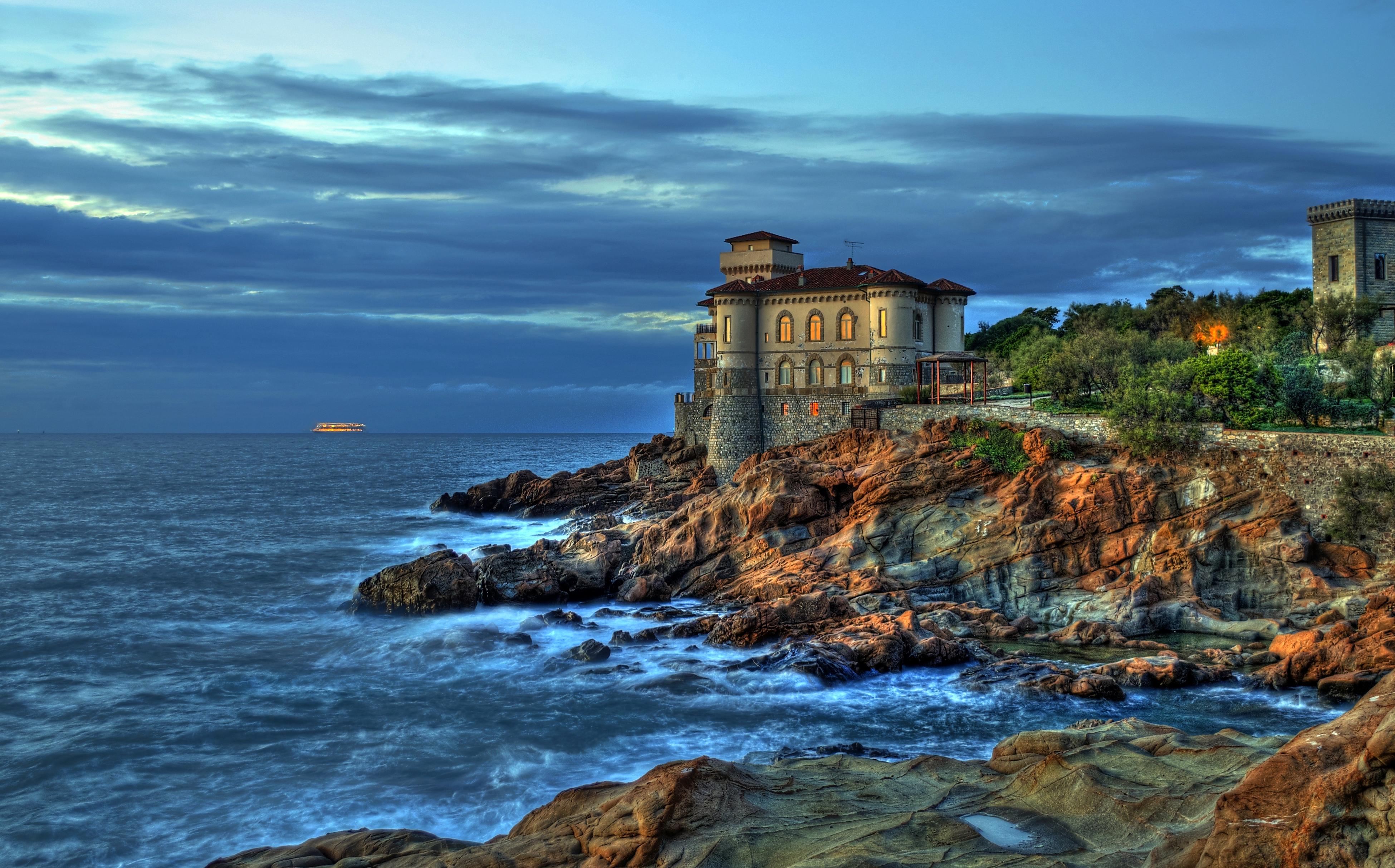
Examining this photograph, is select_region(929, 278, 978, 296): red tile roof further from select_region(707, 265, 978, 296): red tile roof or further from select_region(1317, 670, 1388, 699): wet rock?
select_region(1317, 670, 1388, 699): wet rock

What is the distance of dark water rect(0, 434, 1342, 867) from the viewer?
62.2 feet

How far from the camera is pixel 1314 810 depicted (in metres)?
9.52

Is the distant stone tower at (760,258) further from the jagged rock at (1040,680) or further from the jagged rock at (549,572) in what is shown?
the jagged rock at (1040,680)

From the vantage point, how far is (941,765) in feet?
51.1

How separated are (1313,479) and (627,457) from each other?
48867 mm

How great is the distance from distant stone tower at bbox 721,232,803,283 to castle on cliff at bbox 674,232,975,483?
4.79 metres

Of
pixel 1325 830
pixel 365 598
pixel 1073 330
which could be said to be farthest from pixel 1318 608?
pixel 1073 330

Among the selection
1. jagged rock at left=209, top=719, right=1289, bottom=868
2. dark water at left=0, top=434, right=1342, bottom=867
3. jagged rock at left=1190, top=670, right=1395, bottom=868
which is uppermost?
jagged rock at left=1190, top=670, right=1395, bottom=868

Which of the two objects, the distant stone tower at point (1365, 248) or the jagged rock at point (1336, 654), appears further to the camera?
the distant stone tower at point (1365, 248)

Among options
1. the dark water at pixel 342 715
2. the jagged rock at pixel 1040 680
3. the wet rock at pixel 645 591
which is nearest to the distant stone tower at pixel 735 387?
the wet rock at pixel 645 591

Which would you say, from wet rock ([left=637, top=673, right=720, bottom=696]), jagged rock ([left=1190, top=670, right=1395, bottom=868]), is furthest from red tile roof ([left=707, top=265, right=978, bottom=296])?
jagged rock ([left=1190, top=670, right=1395, bottom=868])

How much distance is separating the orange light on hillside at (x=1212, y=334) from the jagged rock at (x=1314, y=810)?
58318 mm

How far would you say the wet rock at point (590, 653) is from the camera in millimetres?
29109

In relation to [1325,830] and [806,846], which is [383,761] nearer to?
[806,846]
